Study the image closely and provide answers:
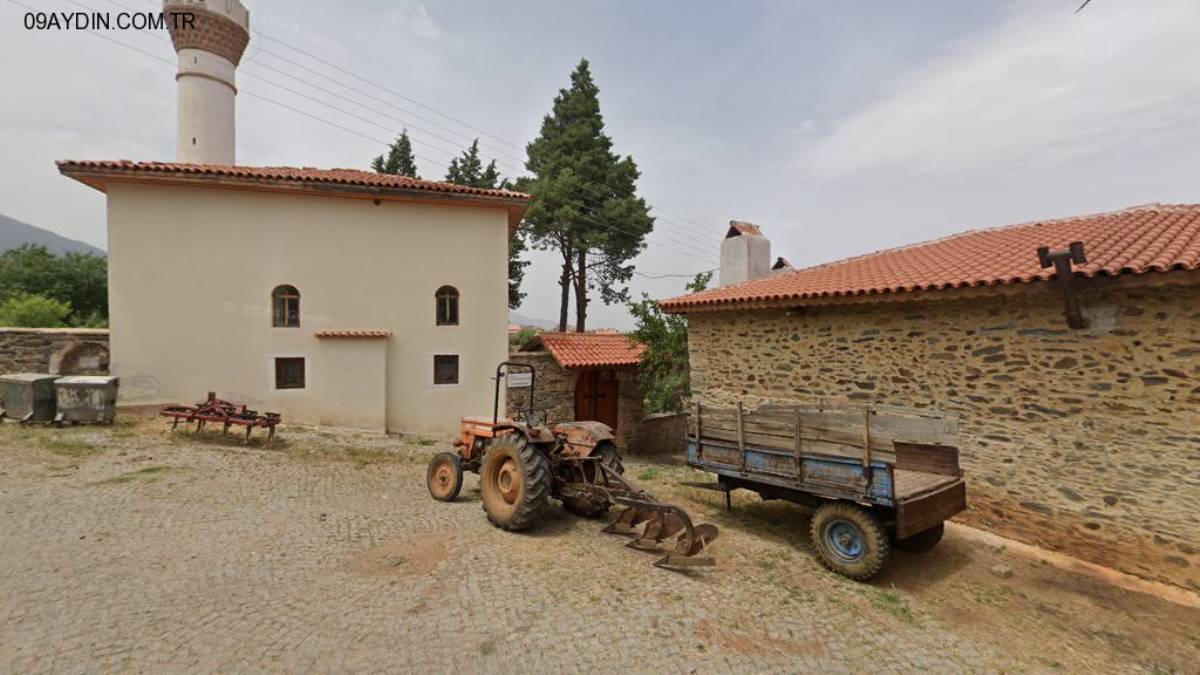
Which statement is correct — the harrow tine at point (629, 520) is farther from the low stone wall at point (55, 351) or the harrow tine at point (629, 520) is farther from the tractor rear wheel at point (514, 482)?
the low stone wall at point (55, 351)

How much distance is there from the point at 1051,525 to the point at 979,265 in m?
3.15

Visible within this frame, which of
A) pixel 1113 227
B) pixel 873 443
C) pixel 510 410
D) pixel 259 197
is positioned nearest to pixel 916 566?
pixel 873 443

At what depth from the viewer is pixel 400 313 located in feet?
37.2

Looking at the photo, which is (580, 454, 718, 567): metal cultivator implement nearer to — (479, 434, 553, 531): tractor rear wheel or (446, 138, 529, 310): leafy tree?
(479, 434, 553, 531): tractor rear wheel

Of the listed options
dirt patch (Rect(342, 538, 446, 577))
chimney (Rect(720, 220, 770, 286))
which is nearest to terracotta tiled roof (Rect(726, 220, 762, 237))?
chimney (Rect(720, 220, 770, 286))

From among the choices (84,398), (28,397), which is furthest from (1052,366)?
(28,397)

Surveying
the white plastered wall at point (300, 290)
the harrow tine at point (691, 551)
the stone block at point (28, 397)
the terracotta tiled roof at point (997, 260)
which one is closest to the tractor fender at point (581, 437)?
the harrow tine at point (691, 551)

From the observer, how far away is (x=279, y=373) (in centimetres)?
1058

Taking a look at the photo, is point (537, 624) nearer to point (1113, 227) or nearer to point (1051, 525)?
point (1051, 525)

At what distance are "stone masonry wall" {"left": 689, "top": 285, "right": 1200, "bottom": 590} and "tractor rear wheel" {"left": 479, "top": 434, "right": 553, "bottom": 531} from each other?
465 centimetres

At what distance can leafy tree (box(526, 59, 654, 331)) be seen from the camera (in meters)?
21.5

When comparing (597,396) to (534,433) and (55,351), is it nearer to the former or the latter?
(534,433)

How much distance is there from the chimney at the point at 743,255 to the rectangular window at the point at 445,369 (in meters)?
6.54

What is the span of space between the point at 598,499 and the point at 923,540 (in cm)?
339
